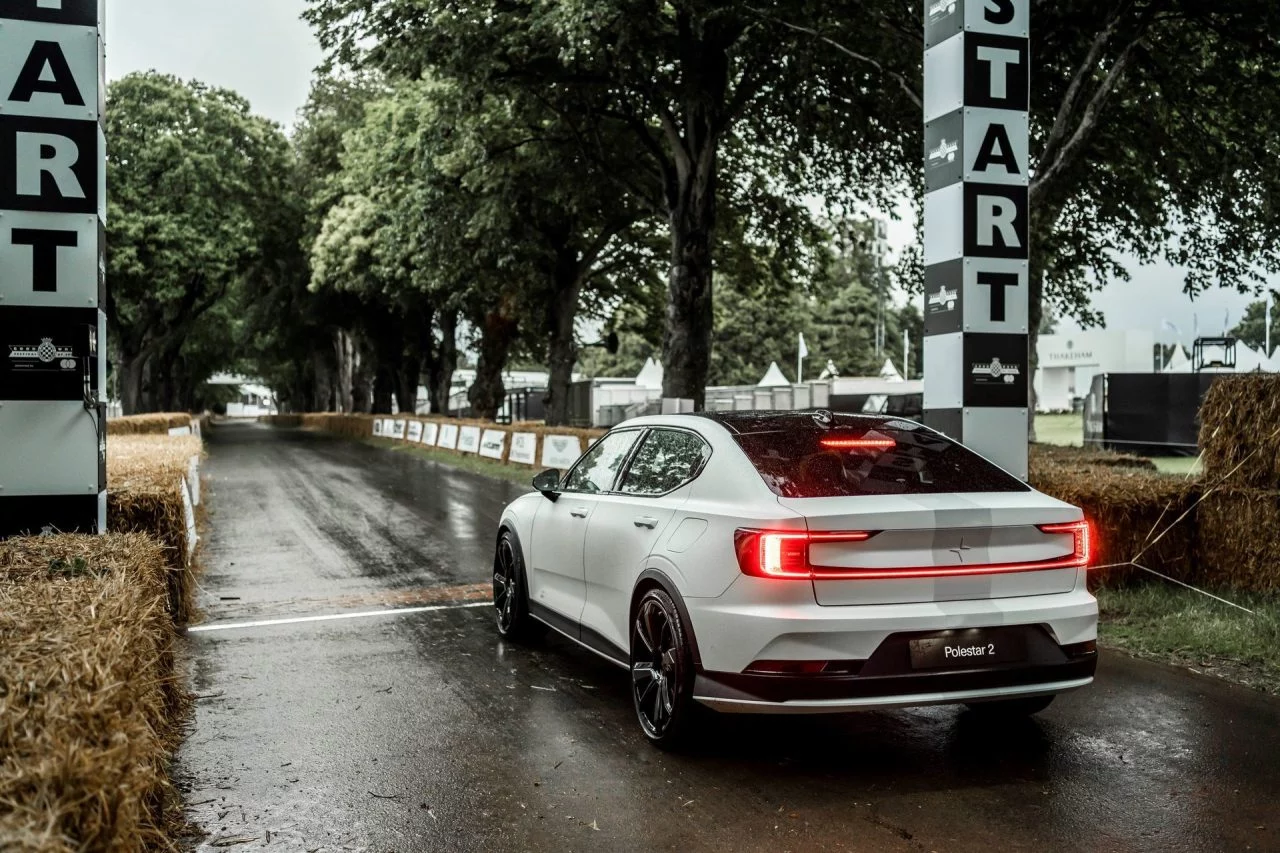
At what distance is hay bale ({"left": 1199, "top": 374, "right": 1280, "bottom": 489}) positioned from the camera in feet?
28.0

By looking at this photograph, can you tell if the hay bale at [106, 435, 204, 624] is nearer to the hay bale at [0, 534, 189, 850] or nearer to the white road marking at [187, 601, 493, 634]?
the white road marking at [187, 601, 493, 634]

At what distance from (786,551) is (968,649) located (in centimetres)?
88

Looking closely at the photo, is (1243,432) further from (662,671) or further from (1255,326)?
(1255,326)

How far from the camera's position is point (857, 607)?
15.3 feet

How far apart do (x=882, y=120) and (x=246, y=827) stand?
17.0m

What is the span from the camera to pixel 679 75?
19.3 meters

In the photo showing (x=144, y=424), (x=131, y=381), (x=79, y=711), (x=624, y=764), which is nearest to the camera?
(x=79, y=711)

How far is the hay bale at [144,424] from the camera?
27453 millimetres

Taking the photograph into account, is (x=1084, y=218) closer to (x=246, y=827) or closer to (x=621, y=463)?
(x=621, y=463)

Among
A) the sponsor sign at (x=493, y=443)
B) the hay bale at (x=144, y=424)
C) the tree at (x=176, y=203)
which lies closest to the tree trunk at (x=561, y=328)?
the sponsor sign at (x=493, y=443)

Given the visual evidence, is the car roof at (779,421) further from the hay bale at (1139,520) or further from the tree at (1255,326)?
the tree at (1255,326)

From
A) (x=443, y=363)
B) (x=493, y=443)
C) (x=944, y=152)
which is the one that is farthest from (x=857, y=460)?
(x=443, y=363)

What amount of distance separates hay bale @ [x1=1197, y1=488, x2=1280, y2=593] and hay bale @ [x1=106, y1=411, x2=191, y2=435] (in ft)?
79.0

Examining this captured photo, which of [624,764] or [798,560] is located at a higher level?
[798,560]
